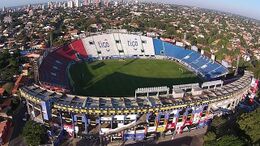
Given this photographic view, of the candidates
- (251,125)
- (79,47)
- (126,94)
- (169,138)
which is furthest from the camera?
(79,47)

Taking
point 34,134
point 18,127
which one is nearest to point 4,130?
point 18,127

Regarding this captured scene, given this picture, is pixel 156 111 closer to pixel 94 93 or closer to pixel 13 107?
pixel 94 93

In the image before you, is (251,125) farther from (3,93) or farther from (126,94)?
(3,93)

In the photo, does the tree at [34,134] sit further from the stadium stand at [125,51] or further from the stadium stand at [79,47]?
the stadium stand at [79,47]

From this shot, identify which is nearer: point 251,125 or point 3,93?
point 251,125

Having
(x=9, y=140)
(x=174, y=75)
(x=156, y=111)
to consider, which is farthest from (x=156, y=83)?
(x=9, y=140)

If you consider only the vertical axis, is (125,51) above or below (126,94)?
above

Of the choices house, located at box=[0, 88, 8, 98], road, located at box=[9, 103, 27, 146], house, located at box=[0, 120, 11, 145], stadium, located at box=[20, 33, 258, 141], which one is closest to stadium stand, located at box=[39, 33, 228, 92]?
stadium, located at box=[20, 33, 258, 141]

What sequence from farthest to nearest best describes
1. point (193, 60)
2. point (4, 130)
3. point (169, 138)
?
1. point (193, 60)
2. point (169, 138)
3. point (4, 130)
